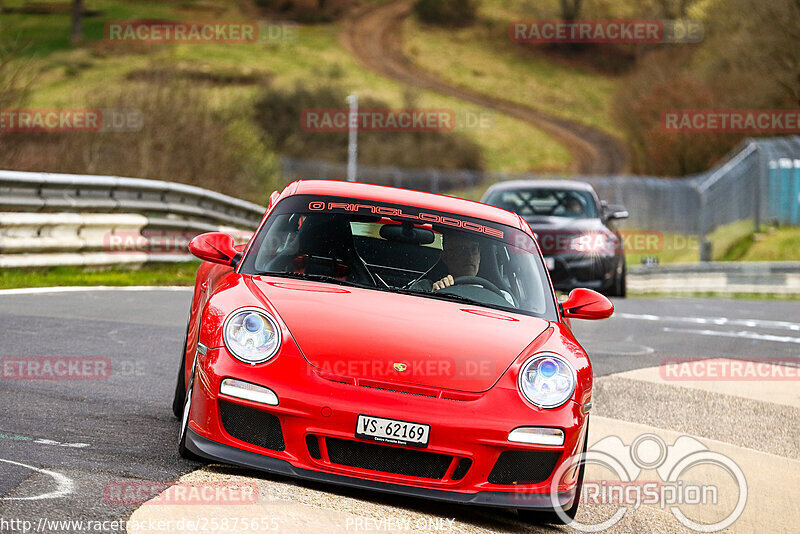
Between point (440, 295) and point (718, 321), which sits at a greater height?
point (440, 295)

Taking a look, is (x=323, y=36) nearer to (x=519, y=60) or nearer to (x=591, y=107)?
(x=519, y=60)

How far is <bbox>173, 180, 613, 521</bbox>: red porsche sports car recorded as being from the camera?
484cm

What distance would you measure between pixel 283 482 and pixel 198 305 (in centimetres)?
151

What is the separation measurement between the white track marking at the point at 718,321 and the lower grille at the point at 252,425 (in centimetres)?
1040

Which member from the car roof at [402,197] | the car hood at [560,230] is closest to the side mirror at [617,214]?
the car hood at [560,230]

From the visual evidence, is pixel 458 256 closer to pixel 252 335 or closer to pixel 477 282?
pixel 477 282

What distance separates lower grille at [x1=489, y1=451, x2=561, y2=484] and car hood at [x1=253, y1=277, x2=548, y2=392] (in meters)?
0.32

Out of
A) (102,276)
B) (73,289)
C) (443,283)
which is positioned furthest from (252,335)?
(102,276)

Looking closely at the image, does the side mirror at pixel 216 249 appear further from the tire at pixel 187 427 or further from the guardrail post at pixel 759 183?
the guardrail post at pixel 759 183

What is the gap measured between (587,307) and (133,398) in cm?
290

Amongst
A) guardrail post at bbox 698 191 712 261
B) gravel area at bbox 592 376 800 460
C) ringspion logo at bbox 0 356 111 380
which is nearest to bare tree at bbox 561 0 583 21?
guardrail post at bbox 698 191 712 261

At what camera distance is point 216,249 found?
605 cm

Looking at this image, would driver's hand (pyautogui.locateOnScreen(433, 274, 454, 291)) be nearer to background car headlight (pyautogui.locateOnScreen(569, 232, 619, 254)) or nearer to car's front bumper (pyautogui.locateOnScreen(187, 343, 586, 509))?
car's front bumper (pyautogui.locateOnScreen(187, 343, 586, 509))

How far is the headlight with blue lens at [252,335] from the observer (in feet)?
16.3
